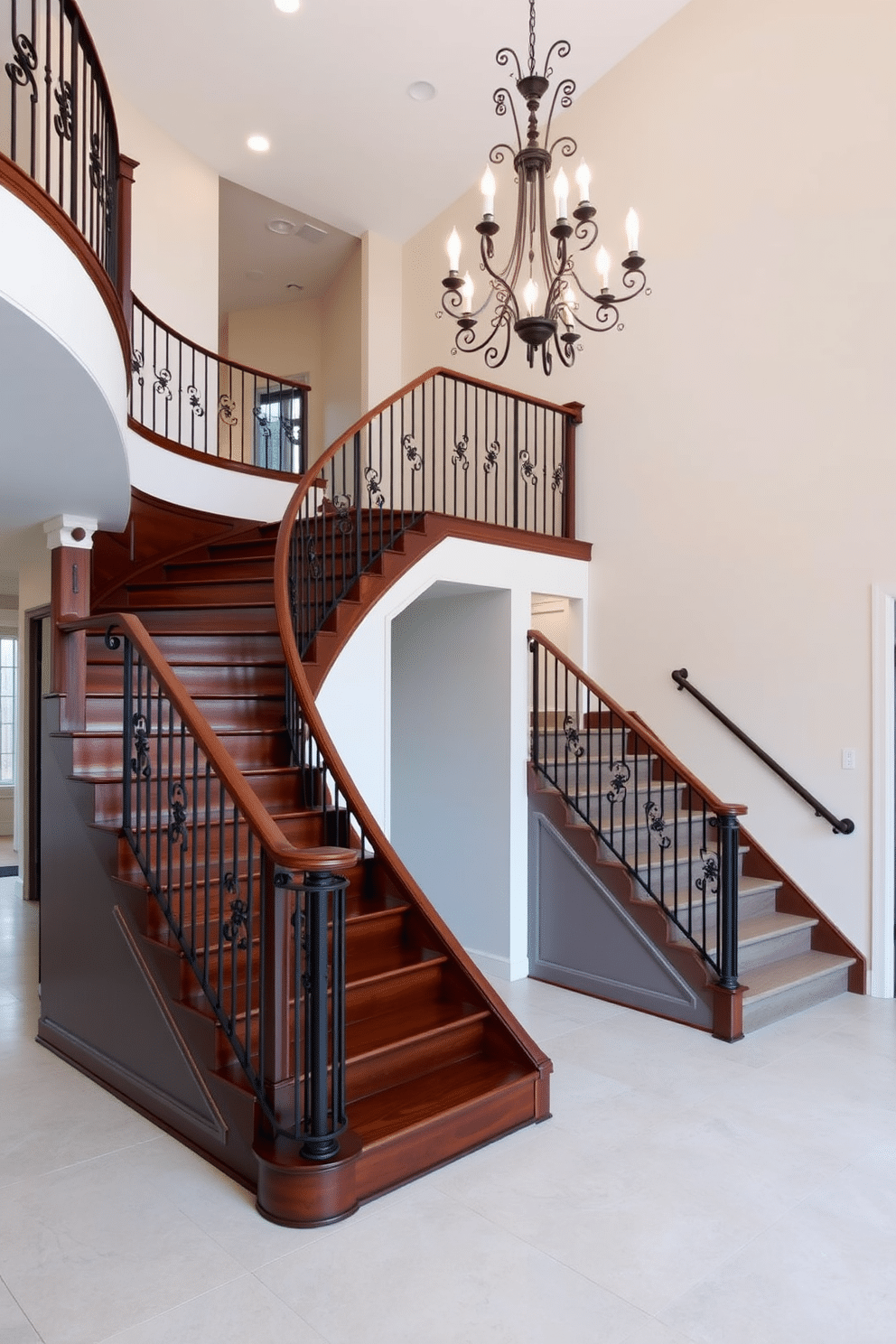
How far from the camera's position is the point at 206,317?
7.80 m

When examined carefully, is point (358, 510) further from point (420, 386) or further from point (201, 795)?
point (201, 795)

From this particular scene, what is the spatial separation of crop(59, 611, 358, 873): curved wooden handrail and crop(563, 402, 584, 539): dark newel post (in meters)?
3.61

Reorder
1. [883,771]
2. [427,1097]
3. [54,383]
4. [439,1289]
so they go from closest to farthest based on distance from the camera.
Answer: [439,1289] < [54,383] < [427,1097] < [883,771]

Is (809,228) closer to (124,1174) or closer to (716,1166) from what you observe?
(716,1166)

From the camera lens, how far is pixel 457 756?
5.81m

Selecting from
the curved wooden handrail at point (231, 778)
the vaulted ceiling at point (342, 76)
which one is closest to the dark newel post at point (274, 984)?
the curved wooden handrail at point (231, 778)

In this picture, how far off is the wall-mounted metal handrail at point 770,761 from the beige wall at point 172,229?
4.91 m

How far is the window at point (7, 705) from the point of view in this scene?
10.6 m

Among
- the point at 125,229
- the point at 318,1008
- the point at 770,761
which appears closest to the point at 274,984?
the point at 318,1008

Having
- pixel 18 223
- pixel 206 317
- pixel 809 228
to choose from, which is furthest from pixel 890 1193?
pixel 206 317

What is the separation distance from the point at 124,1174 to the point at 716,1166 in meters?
1.96

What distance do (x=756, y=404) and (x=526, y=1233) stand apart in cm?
458

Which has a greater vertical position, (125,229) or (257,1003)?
(125,229)

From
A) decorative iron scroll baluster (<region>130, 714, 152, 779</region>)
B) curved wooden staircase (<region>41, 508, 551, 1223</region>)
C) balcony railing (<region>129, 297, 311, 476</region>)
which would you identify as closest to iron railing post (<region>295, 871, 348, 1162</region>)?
curved wooden staircase (<region>41, 508, 551, 1223</region>)
